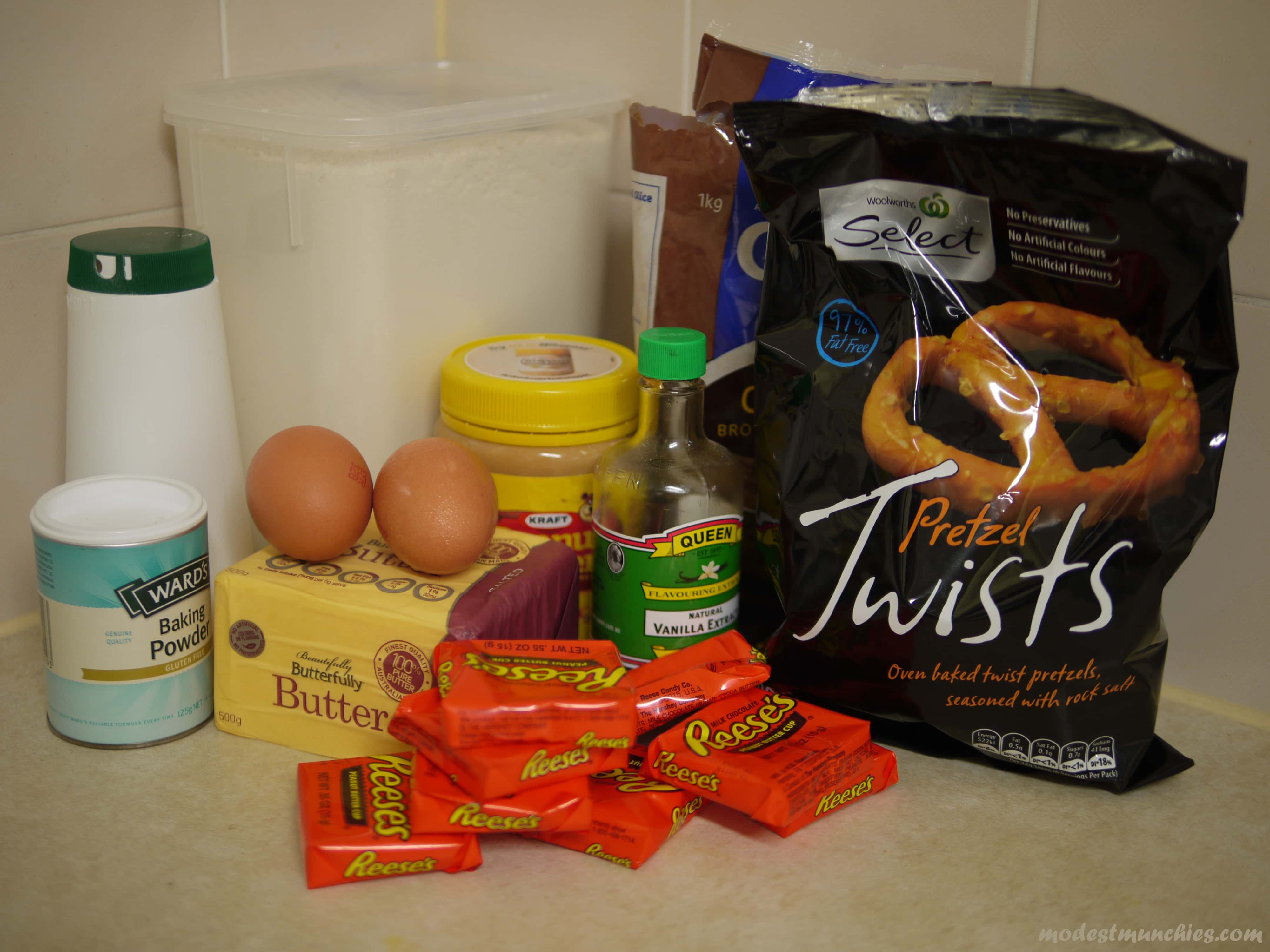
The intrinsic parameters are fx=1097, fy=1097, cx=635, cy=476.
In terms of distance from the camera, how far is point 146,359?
76 centimetres

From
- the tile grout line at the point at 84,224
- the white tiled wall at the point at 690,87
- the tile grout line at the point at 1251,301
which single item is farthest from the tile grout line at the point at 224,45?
the tile grout line at the point at 1251,301

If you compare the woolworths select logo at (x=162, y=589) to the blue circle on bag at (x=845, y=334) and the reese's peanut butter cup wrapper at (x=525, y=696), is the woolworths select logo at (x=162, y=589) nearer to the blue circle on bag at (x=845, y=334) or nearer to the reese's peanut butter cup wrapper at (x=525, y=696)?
the reese's peanut butter cup wrapper at (x=525, y=696)

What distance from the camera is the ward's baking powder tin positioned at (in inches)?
26.4

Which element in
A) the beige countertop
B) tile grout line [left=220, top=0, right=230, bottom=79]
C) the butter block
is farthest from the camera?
tile grout line [left=220, top=0, right=230, bottom=79]

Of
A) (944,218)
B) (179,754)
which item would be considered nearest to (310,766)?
(179,754)

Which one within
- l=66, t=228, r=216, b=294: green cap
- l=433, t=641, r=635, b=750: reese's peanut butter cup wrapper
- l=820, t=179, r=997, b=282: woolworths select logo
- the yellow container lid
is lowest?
l=433, t=641, r=635, b=750: reese's peanut butter cup wrapper

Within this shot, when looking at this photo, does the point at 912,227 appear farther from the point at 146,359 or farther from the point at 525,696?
the point at 146,359

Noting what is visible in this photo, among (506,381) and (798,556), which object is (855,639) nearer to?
(798,556)

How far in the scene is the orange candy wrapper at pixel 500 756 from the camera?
1.98 ft

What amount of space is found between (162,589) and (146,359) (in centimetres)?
18

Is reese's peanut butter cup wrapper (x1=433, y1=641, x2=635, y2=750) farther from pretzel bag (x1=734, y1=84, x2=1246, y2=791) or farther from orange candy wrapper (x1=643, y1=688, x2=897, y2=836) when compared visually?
pretzel bag (x1=734, y1=84, x2=1246, y2=791)

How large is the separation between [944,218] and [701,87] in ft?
0.85

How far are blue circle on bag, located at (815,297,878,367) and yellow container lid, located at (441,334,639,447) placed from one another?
6.2 inches

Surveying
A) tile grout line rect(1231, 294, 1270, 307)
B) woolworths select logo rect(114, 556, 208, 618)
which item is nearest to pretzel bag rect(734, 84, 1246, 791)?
tile grout line rect(1231, 294, 1270, 307)
